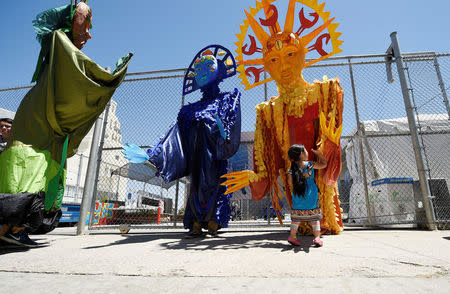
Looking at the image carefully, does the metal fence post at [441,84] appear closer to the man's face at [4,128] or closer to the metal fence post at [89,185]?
the metal fence post at [89,185]

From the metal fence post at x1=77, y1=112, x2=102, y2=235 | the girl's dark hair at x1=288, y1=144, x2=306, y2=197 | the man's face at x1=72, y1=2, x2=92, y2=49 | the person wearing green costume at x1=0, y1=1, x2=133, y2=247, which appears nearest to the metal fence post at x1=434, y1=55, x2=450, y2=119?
the girl's dark hair at x1=288, y1=144, x2=306, y2=197

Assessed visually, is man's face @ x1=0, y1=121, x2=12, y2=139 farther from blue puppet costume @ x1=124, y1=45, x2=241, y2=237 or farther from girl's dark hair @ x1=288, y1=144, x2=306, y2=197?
girl's dark hair @ x1=288, y1=144, x2=306, y2=197

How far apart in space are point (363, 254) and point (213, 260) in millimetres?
941

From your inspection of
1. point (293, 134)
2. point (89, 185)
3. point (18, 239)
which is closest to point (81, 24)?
point (18, 239)

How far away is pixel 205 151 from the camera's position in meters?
2.95

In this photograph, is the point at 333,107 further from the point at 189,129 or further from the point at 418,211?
the point at 418,211

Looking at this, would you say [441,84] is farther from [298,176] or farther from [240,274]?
[240,274]

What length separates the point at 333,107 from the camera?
2662 millimetres

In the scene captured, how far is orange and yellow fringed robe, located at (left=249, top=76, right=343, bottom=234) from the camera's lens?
2686 millimetres

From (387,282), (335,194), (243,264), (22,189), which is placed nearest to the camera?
(387,282)

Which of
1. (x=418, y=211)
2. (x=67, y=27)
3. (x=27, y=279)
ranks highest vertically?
(x=67, y=27)

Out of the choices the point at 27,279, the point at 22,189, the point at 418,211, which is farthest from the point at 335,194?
the point at 22,189

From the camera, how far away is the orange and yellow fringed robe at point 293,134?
2686 millimetres

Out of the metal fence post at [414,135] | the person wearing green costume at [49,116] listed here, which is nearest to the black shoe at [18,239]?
the person wearing green costume at [49,116]
